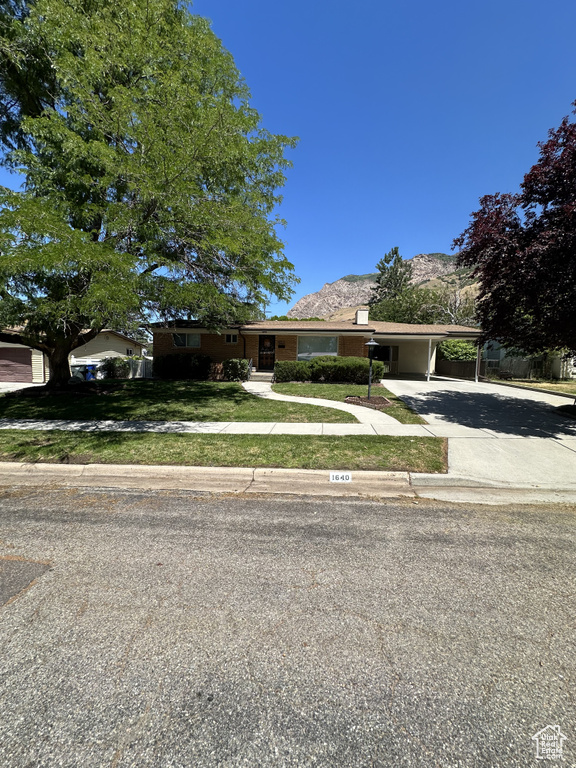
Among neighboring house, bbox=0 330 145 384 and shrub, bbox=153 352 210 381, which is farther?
neighboring house, bbox=0 330 145 384

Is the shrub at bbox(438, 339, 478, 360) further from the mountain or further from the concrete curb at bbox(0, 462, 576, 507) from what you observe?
the mountain

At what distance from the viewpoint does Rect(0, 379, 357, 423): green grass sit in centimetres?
867

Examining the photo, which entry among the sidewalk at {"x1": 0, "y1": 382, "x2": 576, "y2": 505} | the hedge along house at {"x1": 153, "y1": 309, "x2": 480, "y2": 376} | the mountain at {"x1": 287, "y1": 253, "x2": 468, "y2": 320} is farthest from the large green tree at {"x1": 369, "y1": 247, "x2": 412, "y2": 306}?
the mountain at {"x1": 287, "y1": 253, "x2": 468, "y2": 320}

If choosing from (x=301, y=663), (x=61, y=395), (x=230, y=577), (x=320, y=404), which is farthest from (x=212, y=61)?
(x=301, y=663)

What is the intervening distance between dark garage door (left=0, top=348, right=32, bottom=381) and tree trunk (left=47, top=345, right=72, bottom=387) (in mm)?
9673

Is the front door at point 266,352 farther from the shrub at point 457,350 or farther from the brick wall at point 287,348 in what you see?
the shrub at point 457,350

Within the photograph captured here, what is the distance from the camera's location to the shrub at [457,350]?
23.9 m

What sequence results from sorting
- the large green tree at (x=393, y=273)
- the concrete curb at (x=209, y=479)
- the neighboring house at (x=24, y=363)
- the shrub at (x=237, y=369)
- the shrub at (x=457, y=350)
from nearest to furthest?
the concrete curb at (x=209, y=479) → the shrub at (x=237, y=369) → the neighboring house at (x=24, y=363) → the shrub at (x=457, y=350) → the large green tree at (x=393, y=273)

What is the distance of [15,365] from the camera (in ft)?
63.4

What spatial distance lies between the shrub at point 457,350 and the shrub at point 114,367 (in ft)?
69.1

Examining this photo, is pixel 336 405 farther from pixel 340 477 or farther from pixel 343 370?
pixel 340 477

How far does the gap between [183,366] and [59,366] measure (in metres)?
6.25

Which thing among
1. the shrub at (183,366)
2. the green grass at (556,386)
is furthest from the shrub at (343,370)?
the green grass at (556,386)

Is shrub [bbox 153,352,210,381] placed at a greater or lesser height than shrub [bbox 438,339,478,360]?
lesser
